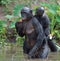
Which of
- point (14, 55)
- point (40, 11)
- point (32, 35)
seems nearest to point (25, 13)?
point (40, 11)

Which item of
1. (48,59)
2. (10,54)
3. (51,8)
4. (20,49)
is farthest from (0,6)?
(48,59)

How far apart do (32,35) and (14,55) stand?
2.45 ft

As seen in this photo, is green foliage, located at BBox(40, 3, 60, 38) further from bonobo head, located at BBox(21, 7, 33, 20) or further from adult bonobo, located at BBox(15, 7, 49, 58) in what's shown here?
bonobo head, located at BBox(21, 7, 33, 20)

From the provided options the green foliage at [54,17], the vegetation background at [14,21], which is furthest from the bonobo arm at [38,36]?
the green foliage at [54,17]

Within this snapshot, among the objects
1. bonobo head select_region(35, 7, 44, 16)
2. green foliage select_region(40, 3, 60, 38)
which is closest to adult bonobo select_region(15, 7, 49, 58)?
bonobo head select_region(35, 7, 44, 16)

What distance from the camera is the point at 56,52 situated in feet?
35.6

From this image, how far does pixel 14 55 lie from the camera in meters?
10.1

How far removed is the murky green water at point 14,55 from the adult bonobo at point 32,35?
0.21 m

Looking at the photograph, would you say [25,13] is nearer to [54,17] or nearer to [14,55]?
[14,55]

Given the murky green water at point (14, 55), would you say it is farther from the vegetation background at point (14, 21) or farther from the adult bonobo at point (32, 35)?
the vegetation background at point (14, 21)

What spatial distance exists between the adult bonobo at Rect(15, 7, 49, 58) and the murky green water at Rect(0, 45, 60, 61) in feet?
0.68

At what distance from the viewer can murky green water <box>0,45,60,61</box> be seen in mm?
9508

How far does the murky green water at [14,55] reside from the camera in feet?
31.2

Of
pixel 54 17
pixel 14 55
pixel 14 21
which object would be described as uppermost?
pixel 14 55
